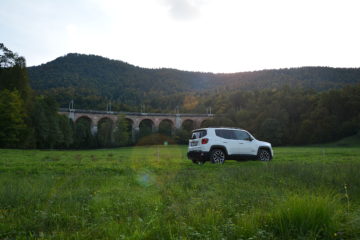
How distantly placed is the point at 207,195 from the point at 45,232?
10.5 feet

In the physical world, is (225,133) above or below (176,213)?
above

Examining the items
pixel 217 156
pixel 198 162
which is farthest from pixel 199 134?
pixel 198 162

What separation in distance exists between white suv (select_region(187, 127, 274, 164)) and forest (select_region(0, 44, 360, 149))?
3212 centimetres

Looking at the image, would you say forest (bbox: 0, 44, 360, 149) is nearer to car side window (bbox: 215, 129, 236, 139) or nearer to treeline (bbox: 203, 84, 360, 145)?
treeline (bbox: 203, 84, 360, 145)

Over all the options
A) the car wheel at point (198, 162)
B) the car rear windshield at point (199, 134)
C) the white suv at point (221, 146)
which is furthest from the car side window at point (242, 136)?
the car wheel at point (198, 162)

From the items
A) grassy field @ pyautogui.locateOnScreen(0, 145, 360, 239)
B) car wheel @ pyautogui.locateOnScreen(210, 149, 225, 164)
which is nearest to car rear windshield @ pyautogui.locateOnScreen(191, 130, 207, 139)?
car wheel @ pyautogui.locateOnScreen(210, 149, 225, 164)

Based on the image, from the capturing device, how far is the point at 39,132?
4725cm

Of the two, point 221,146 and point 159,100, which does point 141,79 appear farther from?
point 221,146

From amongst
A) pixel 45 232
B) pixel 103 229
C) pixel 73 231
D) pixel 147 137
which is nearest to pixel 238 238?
pixel 103 229

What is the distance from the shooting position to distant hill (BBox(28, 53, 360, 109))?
116 metres

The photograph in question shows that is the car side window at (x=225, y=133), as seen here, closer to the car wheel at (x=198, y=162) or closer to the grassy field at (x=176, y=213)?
the car wheel at (x=198, y=162)

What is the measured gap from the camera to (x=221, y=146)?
51.2 feet

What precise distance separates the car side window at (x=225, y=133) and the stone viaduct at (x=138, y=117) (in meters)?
76.1

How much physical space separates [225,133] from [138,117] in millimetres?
88507
